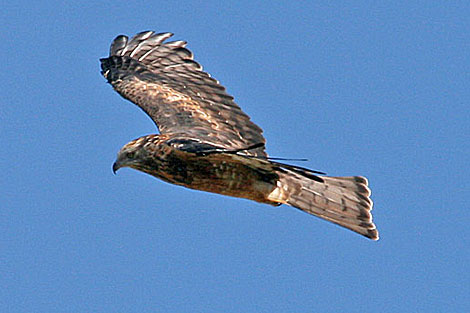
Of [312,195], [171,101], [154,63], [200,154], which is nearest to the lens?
[200,154]

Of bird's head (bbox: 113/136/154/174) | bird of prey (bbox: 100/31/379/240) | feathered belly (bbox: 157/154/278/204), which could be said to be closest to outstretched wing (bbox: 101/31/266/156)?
bird of prey (bbox: 100/31/379/240)

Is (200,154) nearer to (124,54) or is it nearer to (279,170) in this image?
(279,170)

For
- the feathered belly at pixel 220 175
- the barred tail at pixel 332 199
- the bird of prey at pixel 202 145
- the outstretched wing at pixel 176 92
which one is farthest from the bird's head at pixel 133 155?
the barred tail at pixel 332 199

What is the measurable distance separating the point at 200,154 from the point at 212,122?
2.22 metres

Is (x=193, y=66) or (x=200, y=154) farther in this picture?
(x=193, y=66)

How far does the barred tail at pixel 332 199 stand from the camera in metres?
10.7

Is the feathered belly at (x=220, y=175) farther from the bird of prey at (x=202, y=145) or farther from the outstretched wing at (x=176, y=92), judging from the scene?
the outstretched wing at (x=176, y=92)

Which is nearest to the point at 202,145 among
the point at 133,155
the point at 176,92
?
the point at 133,155

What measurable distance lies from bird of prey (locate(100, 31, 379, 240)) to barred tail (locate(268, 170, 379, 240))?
1 centimetres

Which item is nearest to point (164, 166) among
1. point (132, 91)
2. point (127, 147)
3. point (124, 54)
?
point (127, 147)

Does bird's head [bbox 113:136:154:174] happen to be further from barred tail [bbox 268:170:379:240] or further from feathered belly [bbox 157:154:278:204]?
barred tail [bbox 268:170:379:240]

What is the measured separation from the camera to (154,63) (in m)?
12.8

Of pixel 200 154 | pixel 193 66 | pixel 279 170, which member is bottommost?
pixel 200 154

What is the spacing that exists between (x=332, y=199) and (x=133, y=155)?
2.38 metres
